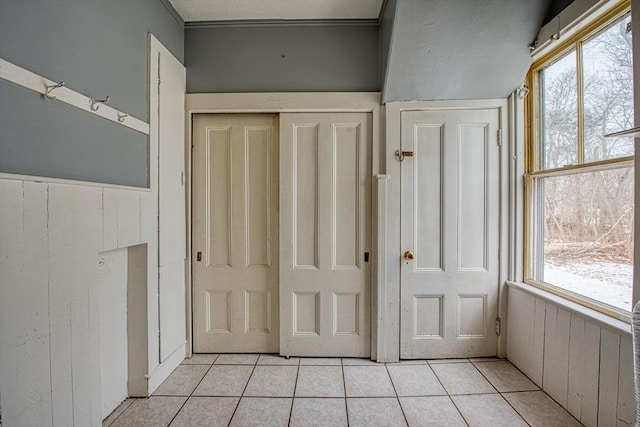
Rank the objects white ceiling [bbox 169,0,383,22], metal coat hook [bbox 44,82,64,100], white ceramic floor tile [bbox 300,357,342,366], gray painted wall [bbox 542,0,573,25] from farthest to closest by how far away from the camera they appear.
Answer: white ceramic floor tile [bbox 300,357,342,366]
white ceiling [bbox 169,0,383,22]
gray painted wall [bbox 542,0,573,25]
metal coat hook [bbox 44,82,64,100]

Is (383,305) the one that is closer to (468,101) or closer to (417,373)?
(417,373)

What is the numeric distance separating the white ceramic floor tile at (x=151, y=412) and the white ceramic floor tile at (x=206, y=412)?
0.06 metres

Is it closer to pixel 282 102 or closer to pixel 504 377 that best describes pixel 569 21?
pixel 282 102

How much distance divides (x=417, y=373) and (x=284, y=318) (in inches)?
42.8

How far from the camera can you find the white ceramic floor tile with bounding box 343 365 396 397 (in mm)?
1921

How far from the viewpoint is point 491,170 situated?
7.62 feet

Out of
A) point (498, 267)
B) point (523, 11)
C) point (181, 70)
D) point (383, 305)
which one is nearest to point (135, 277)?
point (181, 70)

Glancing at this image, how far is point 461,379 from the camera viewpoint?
6.79ft

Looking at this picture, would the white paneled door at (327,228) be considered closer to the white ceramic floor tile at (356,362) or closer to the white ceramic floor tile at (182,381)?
the white ceramic floor tile at (356,362)

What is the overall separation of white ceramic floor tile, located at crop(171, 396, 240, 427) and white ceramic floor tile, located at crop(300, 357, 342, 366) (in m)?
0.61

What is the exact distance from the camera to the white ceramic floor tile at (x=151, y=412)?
1668mm

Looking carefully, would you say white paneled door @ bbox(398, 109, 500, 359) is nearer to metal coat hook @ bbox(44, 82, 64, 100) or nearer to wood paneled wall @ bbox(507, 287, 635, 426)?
wood paneled wall @ bbox(507, 287, 635, 426)

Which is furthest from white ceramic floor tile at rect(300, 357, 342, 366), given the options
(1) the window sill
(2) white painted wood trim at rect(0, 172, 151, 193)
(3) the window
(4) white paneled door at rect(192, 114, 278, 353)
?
(2) white painted wood trim at rect(0, 172, 151, 193)

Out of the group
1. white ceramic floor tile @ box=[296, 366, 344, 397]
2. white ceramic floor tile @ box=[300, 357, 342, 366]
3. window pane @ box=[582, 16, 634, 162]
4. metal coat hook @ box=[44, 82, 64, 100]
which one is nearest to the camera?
metal coat hook @ box=[44, 82, 64, 100]
